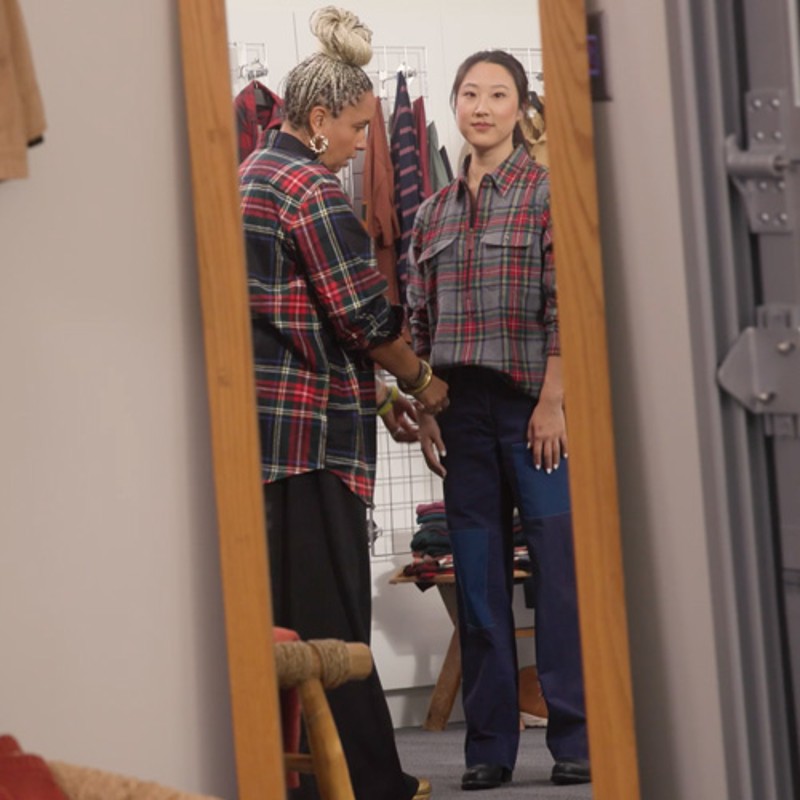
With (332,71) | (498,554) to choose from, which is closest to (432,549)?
(498,554)

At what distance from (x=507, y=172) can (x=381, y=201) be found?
8.1 inches

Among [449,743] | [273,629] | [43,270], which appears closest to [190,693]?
[273,629]

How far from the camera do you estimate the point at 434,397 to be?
2.18 m

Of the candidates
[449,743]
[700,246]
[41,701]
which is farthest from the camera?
[449,743]

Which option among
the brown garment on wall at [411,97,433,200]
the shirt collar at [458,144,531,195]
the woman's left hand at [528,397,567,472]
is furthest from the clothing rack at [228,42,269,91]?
the woman's left hand at [528,397,567,472]

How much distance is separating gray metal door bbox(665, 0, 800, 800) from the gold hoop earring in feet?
1.60

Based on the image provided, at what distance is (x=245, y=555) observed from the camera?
6.18ft

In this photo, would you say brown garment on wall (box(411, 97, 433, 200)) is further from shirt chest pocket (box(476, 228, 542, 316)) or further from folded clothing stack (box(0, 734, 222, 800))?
folded clothing stack (box(0, 734, 222, 800))

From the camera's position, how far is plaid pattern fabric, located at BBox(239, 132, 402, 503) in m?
2.01

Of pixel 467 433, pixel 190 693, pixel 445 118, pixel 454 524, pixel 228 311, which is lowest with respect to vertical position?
pixel 190 693

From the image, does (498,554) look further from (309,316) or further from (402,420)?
(309,316)

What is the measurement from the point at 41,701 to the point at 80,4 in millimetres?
879

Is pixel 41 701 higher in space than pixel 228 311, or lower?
lower

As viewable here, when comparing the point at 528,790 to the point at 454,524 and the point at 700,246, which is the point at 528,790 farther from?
the point at 700,246
